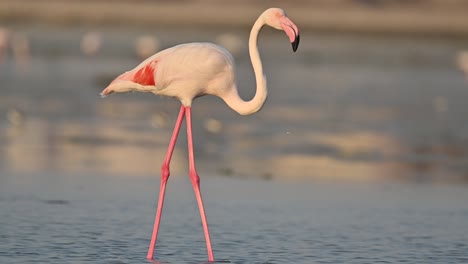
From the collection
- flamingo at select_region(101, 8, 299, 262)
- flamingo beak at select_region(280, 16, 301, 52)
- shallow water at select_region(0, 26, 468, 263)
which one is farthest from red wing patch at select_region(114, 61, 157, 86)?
shallow water at select_region(0, 26, 468, 263)

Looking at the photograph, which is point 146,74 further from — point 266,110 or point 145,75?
point 266,110

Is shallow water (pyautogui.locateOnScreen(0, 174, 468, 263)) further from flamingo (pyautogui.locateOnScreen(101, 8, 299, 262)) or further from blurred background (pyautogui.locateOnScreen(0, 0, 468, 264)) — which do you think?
flamingo (pyautogui.locateOnScreen(101, 8, 299, 262))

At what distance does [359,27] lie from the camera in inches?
1891

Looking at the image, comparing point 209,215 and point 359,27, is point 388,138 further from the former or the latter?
point 359,27

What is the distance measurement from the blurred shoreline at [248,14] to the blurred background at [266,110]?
2607 mm

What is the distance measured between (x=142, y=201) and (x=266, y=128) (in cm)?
586

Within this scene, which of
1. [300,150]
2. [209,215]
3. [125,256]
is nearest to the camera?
[125,256]

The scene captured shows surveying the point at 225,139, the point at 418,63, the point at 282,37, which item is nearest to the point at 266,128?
the point at 225,139

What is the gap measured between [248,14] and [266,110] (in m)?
32.7

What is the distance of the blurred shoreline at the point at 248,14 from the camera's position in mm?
46562

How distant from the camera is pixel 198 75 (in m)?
9.21

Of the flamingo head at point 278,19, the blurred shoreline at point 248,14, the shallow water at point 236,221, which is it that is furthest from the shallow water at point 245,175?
the blurred shoreline at point 248,14

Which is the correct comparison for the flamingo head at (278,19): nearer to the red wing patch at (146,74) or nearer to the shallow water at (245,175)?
the red wing patch at (146,74)

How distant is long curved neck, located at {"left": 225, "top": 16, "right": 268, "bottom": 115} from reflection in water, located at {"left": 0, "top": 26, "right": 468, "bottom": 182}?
10.1ft
